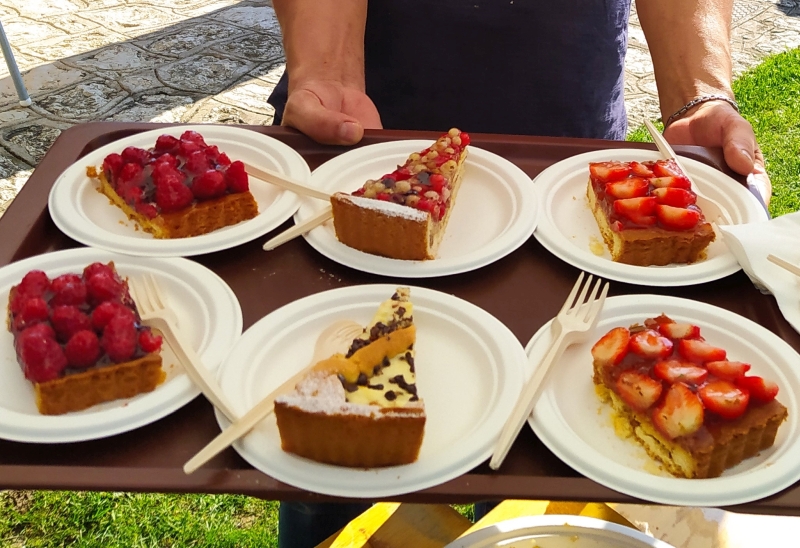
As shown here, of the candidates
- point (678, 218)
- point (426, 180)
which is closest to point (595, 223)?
point (678, 218)

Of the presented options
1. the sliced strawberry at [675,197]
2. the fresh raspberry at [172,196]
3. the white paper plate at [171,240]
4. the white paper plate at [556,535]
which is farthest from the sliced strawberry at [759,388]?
the fresh raspberry at [172,196]

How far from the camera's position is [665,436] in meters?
1.28

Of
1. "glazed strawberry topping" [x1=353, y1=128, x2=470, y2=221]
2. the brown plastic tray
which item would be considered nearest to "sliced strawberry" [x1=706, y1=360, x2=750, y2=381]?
the brown plastic tray

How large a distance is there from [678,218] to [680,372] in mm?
508

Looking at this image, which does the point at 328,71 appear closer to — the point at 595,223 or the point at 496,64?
the point at 496,64

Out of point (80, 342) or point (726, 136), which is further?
point (726, 136)

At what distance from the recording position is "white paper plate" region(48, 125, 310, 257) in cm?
167

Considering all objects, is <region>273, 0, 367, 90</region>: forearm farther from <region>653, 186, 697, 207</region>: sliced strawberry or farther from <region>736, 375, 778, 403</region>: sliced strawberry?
<region>736, 375, 778, 403</region>: sliced strawberry

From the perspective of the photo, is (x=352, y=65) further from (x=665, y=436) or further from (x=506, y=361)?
(x=665, y=436)

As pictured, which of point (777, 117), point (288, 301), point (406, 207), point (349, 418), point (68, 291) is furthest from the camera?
point (777, 117)

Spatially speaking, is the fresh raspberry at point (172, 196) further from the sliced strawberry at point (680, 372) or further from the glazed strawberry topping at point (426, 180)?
the sliced strawberry at point (680, 372)

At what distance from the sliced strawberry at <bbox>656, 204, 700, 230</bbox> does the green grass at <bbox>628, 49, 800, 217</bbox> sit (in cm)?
243

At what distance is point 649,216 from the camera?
177 centimetres

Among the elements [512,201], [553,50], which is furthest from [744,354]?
[553,50]
